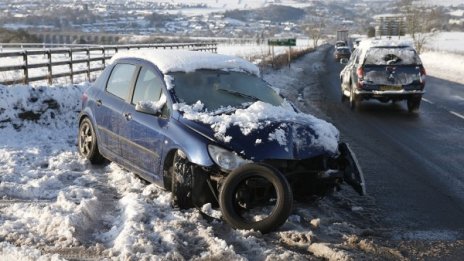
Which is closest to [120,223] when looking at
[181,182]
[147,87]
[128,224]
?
[128,224]

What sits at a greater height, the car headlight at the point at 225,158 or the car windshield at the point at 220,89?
the car windshield at the point at 220,89

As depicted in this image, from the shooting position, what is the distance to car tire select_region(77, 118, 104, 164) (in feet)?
24.2

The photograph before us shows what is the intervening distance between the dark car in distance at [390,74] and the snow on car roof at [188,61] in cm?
761

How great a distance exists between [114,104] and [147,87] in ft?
2.15

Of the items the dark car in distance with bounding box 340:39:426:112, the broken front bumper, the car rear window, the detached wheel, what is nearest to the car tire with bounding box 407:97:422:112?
the dark car in distance with bounding box 340:39:426:112

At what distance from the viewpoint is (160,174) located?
18.9 ft

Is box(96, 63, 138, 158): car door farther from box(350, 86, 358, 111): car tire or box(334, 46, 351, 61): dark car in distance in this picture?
box(334, 46, 351, 61): dark car in distance

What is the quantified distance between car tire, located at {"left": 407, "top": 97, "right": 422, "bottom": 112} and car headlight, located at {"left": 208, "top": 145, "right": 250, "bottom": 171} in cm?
1027

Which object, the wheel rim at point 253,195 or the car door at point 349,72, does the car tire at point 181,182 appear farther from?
the car door at point 349,72

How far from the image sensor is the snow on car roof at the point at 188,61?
6.41 metres

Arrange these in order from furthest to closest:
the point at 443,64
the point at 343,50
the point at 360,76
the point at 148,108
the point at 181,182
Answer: the point at 343,50 < the point at 443,64 < the point at 360,76 < the point at 148,108 < the point at 181,182

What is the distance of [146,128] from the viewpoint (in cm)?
598

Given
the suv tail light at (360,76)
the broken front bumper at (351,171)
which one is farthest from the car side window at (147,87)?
the suv tail light at (360,76)

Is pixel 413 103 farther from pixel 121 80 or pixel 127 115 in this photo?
pixel 127 115
